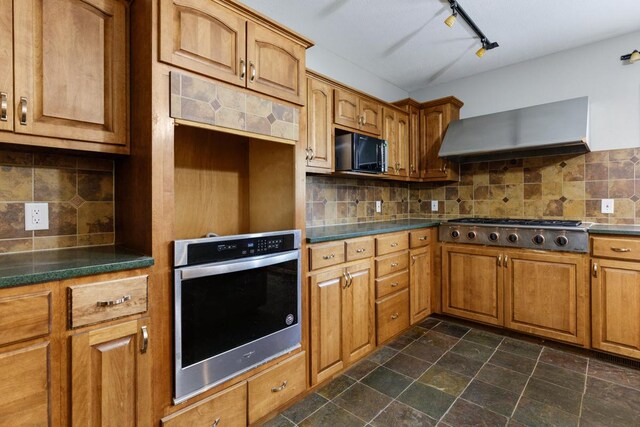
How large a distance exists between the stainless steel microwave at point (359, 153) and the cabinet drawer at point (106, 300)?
170 cm

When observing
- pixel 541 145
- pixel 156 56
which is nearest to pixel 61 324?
pixel 156 56

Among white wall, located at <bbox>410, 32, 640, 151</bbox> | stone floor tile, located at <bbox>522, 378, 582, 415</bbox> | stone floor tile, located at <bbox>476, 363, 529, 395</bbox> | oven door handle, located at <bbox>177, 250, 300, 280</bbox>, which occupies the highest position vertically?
white wall, located at <bbox>410, 32, 640, 151</bbox>

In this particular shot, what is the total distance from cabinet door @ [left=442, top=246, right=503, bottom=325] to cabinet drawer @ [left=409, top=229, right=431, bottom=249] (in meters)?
0.22

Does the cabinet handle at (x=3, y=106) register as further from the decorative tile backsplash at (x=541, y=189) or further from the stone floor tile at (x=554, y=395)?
the stone floor tile at (x=554, y=395)

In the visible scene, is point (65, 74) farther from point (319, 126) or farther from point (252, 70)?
point (319, 126)

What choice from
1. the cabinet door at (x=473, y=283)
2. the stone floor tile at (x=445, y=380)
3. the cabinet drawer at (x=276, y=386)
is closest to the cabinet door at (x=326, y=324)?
the cabinet drawer at (x=276, y=386)

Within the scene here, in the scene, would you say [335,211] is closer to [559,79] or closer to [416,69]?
[416,69]

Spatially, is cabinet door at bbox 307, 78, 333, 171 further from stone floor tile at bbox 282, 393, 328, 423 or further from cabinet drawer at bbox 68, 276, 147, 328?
stone floor tile at bbox 282, 393, 328, 423

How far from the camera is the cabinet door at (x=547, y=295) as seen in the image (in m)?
2.48

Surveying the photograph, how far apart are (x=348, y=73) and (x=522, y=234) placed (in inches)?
86.1

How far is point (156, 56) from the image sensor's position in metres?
1.33

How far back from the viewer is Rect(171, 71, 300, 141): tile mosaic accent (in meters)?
1.40

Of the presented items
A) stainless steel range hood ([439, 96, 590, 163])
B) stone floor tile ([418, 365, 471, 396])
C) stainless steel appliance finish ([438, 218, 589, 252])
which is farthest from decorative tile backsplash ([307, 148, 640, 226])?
stone floor tile ([418, 365, 471, 396])

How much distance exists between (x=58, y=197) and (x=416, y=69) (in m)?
3.27
